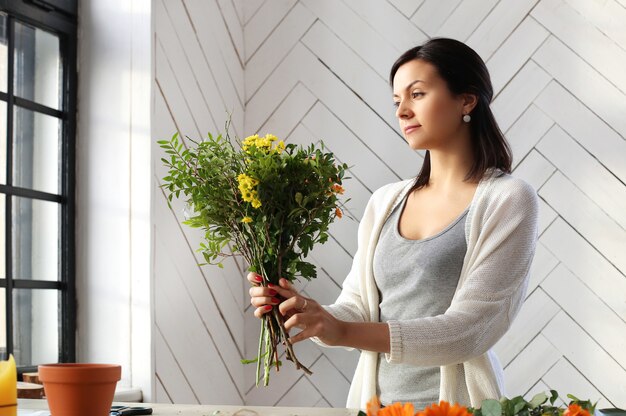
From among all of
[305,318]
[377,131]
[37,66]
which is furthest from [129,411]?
[377,131]

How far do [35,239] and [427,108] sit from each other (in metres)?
1.21

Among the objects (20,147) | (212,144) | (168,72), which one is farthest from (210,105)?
(212,144)

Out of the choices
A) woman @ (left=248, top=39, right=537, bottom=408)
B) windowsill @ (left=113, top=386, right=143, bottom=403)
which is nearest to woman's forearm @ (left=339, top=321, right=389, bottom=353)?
woman @ (left=248, top=39, right=537, bottom=408)

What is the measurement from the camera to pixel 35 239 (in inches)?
91.6

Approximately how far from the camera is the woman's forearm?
5.42 feet

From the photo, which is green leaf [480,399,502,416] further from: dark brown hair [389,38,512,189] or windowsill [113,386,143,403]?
windowsill [113,386,143,403]

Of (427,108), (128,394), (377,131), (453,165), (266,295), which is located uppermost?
(377,131)

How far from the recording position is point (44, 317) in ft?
7.66

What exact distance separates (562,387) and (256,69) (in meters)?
1.49

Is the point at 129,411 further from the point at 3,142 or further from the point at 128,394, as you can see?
the point at 3,142

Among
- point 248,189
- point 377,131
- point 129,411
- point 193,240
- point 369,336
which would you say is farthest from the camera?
point 377,131

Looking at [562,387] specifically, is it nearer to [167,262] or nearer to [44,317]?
[167,262]

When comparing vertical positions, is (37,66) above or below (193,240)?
above

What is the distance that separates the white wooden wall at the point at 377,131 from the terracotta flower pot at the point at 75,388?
1.30m
